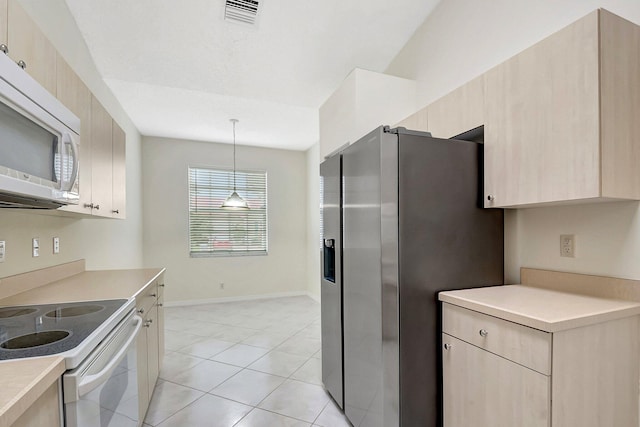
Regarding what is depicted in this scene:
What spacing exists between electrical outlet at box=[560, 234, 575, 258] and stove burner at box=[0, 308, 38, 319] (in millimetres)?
2599

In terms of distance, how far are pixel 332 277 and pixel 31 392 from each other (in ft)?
5.59

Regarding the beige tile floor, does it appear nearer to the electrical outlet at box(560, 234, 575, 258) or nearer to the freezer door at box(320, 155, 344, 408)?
the freezer door at box(320, 155, 344, 408)

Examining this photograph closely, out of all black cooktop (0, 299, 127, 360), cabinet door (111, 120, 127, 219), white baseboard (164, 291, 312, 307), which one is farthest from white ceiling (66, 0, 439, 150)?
white baseboard (164, 291, 312, 307)

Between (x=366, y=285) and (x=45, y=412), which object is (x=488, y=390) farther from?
(x=45, y=412)

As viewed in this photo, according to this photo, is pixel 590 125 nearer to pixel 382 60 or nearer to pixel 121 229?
pixel 382 60

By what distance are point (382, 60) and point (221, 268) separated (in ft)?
13.8

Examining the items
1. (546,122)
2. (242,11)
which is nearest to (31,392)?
(546,122)

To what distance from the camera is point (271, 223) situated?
5.82 metres

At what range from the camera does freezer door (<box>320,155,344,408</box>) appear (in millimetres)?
2111

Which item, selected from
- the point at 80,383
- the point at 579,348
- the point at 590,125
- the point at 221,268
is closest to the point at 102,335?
the point at 80,383

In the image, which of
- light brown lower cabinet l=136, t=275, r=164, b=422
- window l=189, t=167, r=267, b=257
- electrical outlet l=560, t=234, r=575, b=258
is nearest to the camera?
electrical outlet l=560, t=234, r=575, b=258

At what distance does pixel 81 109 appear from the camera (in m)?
1.83

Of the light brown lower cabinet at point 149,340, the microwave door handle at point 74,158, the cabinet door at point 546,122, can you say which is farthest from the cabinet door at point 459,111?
the light brown lower cabinet at point 149,340

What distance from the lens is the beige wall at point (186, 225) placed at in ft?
16.8
